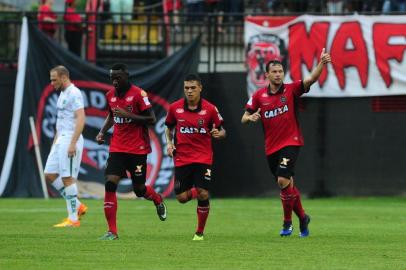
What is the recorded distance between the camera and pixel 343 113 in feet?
77.3

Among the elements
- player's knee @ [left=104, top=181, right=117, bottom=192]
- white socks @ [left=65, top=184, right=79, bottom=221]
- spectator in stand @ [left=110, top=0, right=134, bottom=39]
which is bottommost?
white socks @ [left=65, top=184, right=79, bottom=221]

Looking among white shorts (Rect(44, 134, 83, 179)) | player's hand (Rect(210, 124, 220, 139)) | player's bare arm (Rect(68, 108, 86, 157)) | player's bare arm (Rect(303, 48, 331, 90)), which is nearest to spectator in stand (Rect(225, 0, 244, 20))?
white shorts (Rect(44, 134, 83, 179))

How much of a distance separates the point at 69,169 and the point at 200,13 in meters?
8.75

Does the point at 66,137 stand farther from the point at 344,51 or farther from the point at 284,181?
the point at 344,51

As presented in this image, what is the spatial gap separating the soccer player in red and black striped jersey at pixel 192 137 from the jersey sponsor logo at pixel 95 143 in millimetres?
8877

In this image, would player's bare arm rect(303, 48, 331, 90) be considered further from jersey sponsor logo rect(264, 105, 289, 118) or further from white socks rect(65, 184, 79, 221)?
white socks rect(65, 184, 79, 221)

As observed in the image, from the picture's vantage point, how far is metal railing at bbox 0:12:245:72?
952 inches

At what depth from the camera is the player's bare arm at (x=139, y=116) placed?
14.3m

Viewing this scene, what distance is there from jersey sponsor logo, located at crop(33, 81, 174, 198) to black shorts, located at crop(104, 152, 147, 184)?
849 centimetres

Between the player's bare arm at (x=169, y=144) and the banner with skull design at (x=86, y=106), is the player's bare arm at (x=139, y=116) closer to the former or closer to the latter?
the player's bare arm at (x=169, y=144)

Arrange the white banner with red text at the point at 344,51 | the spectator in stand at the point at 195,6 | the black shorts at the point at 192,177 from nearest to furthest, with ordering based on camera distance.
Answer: the black shorts at the point at 192,177
the white banner with red text at the point at 344,51
the spectator in stand at the point at 195,6

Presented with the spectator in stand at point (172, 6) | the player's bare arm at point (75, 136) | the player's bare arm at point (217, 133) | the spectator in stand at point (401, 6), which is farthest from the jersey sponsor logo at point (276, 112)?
the spectator in stand at point (172, 6)

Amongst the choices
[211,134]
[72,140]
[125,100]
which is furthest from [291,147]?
[72,140]

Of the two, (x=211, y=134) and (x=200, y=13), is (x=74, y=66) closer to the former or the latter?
(x=200, y=13)
